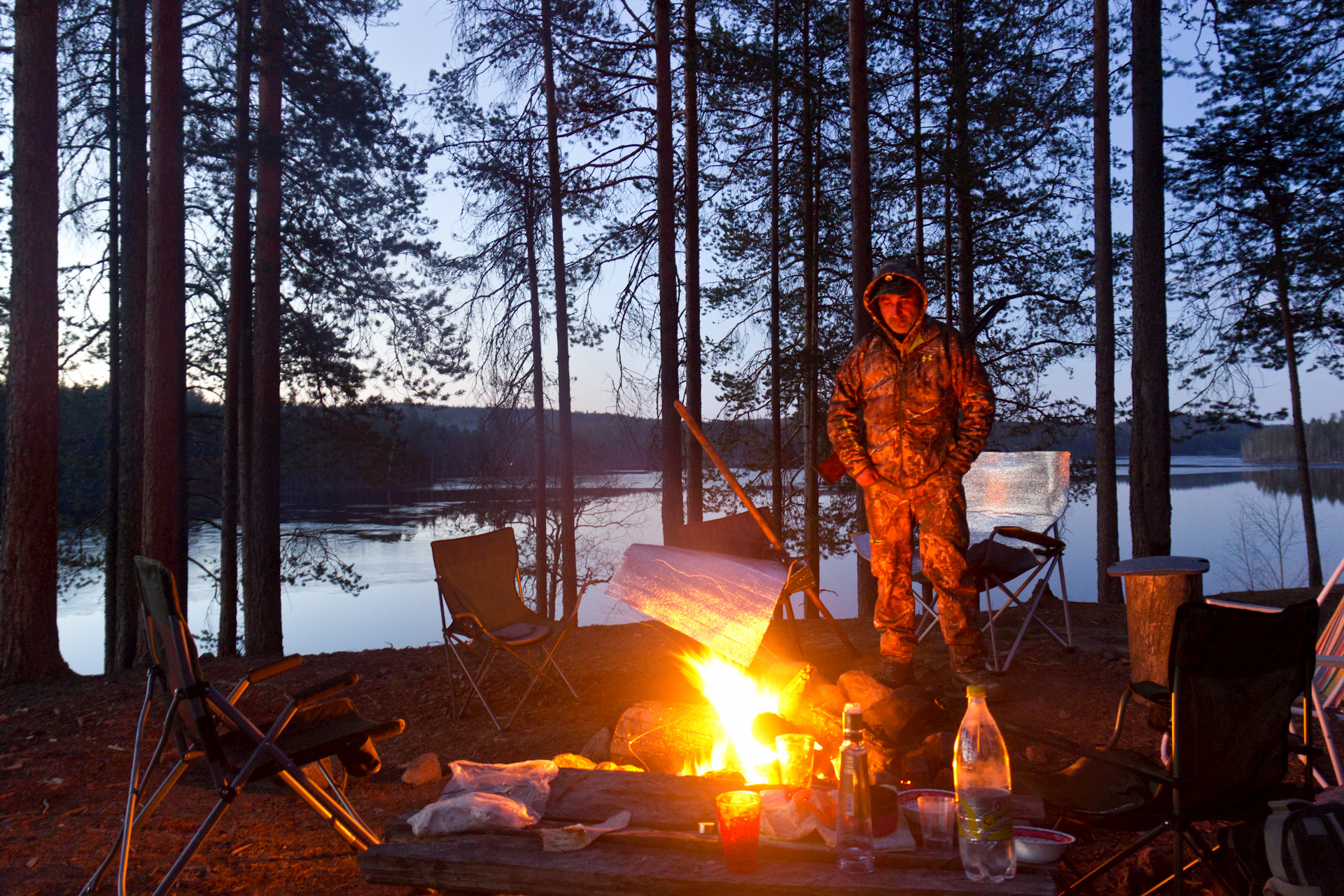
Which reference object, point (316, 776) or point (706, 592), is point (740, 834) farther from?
point (316, 776)

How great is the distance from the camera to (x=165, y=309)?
20.9ft

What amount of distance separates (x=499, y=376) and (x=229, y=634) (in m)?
4.75

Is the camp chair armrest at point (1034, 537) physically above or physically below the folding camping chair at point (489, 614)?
above

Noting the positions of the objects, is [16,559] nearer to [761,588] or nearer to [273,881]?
[273,881]

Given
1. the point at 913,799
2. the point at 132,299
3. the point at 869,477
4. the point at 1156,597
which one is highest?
the point at 132,299

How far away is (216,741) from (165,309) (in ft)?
17.0

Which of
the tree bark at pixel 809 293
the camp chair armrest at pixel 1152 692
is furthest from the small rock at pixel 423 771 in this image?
the tree bark at pixel 809 293

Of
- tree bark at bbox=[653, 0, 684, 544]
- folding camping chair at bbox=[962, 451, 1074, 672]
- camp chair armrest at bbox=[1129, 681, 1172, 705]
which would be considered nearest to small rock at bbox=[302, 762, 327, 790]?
camp chair armrest at bbox=[1129, 681, 1172, 705]

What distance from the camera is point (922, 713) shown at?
3.42m

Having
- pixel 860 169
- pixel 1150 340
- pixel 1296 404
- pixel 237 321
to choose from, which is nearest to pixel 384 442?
pixel 237 321

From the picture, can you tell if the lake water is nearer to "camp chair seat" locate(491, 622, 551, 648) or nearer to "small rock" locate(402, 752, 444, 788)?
"camp chair seat" locate(491, 622, 551, 648)

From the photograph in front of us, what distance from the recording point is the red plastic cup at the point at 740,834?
1931 mm

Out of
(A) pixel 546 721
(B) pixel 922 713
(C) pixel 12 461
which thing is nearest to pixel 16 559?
(C) pixel 12 461

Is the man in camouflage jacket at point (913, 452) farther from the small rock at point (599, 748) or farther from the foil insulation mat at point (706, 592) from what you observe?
the small rock at point (599, 748)
